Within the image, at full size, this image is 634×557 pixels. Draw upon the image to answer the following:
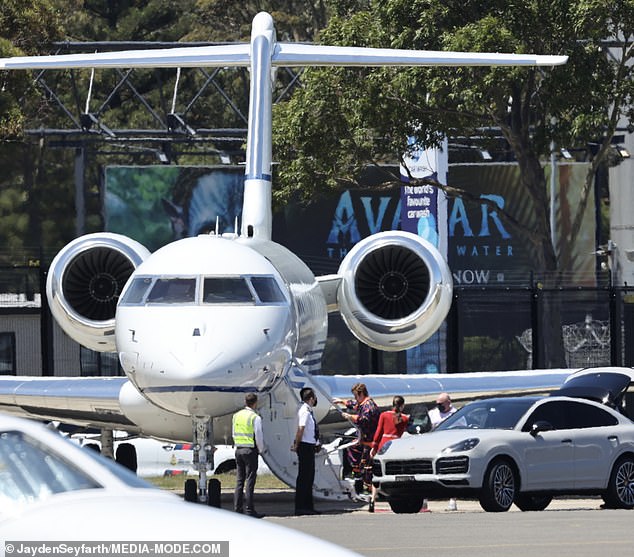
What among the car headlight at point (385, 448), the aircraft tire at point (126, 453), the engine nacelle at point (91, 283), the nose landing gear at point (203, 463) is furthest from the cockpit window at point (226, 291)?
the aircraft tire at point (126, 453)

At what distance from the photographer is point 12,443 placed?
20.2 feet

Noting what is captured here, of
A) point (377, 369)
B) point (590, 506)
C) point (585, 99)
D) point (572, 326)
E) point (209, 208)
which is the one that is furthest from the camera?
point (209, 208)

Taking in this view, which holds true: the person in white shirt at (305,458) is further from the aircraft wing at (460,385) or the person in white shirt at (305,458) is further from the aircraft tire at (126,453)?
the aircraft tire at (126,453)

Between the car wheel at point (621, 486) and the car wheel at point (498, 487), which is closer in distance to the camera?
the car wheel at point (498, 487)

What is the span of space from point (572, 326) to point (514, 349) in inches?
230

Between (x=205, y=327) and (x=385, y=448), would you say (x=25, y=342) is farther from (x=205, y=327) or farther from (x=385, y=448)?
(x=205, y=327)

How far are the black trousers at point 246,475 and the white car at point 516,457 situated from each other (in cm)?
147

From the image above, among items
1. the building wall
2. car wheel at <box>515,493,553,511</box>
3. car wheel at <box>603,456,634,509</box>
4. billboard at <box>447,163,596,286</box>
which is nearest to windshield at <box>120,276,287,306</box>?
car wheel at <box>515,493,553,511</box>

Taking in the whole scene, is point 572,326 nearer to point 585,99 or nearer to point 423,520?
point 585,99

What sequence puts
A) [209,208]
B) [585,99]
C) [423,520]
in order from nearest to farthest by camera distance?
[423,520] → [585,99] → [209,208]

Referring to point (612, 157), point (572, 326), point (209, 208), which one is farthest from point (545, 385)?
point (209, 208)

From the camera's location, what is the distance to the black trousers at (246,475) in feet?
52.1

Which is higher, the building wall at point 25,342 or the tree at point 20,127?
the tree at point 20,127

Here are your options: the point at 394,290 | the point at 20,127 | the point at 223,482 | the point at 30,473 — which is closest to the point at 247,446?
the point at 394,290
